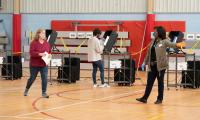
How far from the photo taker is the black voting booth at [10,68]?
1825cm

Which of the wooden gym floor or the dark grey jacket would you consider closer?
the wooden gym floor

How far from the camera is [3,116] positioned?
951cm

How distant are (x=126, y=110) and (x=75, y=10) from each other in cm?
1678

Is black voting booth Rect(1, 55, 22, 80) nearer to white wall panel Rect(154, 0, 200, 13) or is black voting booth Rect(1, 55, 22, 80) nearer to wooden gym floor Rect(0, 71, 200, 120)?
wooden gym floor Rect(0, 71, 200, 120)

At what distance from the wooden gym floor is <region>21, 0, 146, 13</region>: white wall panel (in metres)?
10.3

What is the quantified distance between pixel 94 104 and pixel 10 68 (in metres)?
7.52

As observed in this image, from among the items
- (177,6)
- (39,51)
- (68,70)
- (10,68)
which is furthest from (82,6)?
(39,51)

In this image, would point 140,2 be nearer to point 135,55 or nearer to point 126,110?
point 135,55

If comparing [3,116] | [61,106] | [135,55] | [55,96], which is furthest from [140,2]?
[3,116]

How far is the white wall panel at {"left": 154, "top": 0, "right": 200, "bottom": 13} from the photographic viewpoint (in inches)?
957

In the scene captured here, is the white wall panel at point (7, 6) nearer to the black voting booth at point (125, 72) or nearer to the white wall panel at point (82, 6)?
the white wall panel at point (82, 6)

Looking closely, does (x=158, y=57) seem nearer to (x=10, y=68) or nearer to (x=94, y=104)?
(x=94, y=104)

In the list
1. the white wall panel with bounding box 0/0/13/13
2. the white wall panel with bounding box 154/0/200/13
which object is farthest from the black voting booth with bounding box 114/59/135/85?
the white wall panel with bounding box 0/0/13/13

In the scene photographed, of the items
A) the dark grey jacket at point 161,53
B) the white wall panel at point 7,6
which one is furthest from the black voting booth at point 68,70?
the white wall panel at point 7,6
